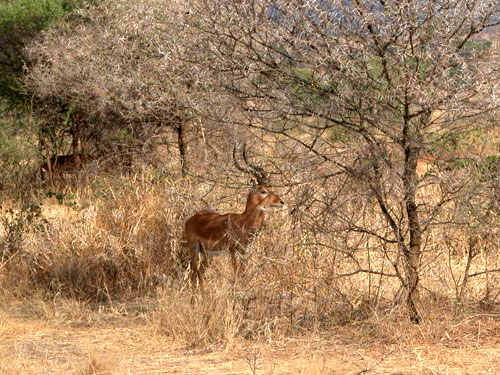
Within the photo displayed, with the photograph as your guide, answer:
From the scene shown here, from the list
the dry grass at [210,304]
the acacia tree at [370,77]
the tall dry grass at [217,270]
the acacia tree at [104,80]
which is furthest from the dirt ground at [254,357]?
the acacia tree at [104,80]

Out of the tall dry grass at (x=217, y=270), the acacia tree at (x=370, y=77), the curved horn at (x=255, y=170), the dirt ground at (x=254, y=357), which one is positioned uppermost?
the acacia tree at (x=370, y=77)

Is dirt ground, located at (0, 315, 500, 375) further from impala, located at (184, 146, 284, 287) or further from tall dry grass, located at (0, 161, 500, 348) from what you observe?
impala, located at (184, 146, 284, 287)

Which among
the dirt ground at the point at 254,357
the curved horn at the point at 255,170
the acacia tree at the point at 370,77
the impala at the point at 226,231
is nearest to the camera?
the dirt ground at the point at 254,357

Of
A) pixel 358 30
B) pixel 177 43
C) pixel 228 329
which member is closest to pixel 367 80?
pixel 358 30

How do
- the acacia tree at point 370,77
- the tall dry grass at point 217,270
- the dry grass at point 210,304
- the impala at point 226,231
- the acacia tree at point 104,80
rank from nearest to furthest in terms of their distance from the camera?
1. the acacia tree at point 370,77
2. the dry grass at point 210,304
3. the tall dry grass at point 217,270
4. the impala at point 226,231
5. the acacia tree at point 104,80

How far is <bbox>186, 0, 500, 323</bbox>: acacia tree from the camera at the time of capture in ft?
22.5

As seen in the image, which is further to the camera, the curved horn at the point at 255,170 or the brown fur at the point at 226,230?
the brown fur at the point at 226,230

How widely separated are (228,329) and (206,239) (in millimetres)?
2052

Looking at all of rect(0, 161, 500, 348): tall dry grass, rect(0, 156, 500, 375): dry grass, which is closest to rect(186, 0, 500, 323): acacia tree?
rect(0, 161, 500, 348): tall dry grass

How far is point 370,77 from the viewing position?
705 centimetres

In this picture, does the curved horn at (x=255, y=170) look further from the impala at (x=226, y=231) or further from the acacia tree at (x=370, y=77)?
the acacia tree at (x=370, y=77)

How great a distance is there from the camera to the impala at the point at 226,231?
9328mm

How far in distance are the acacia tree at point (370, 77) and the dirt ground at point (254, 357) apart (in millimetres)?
652

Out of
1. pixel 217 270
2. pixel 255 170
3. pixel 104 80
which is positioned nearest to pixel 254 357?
pixel 255 170
